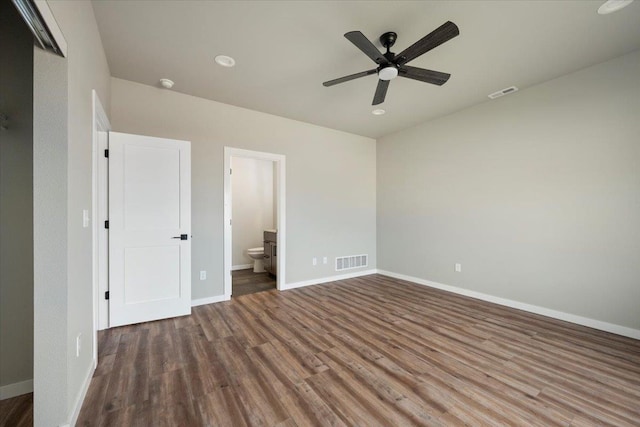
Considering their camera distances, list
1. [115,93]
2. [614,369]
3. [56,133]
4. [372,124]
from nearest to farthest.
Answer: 1. [56,133]
2. [614,369]
3. [115,93]
4. [372,124]

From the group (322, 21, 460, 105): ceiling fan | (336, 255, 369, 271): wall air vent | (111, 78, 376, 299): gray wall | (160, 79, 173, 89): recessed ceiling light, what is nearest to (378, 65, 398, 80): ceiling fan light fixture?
(322, 21, 460, 105): ceiling fan

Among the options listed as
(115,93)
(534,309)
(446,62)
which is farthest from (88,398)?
(534,309)

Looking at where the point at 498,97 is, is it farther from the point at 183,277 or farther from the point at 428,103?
the point at 183,277

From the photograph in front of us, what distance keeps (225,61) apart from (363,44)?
61.5 inches

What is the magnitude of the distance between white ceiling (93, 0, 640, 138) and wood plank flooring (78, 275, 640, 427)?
2868 mm

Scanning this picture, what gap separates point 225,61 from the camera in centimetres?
274

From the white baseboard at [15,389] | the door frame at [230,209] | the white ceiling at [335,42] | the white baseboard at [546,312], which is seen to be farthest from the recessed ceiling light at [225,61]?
the white baseboard at [546,312]

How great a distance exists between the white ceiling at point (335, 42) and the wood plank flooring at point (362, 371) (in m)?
2.87

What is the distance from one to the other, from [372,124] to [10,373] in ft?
16.4

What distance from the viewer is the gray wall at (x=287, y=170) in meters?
3.34

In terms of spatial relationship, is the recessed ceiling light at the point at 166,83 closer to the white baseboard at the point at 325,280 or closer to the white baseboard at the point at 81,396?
the white baseboard at the point at 81,396

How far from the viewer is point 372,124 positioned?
466cm

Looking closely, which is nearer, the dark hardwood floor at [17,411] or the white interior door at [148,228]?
the dark hardwood floor at [17,411]

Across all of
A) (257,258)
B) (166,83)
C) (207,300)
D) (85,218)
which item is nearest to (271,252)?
(257,258)
